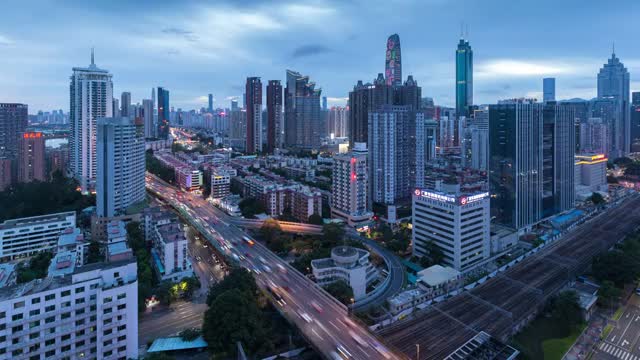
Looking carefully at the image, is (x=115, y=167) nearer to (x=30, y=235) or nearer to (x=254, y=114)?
(x=30, y=235)

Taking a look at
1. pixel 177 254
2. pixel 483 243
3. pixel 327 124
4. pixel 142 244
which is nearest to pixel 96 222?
pixel 142 244

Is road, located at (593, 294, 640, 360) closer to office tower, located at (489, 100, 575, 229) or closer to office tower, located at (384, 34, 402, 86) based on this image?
office tower, located at (489, 100, 575, 229)

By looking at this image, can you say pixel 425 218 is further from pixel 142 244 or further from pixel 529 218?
pixel 142 244

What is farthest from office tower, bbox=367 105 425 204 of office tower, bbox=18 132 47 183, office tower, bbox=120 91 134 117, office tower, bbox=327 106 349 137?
office tower, bbox=327 106 349 137

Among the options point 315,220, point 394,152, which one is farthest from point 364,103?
point 315,220

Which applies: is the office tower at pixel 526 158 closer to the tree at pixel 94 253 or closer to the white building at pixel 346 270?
the white building at pixel 346 270

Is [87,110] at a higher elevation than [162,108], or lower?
lower
